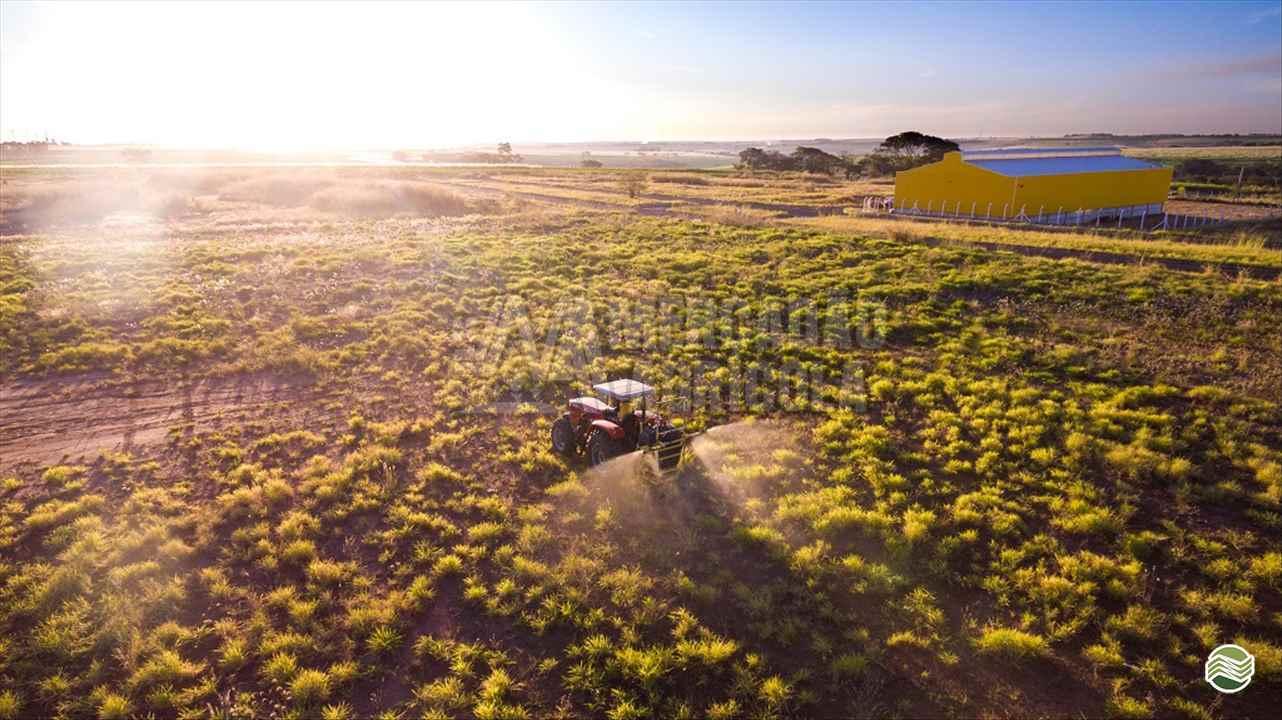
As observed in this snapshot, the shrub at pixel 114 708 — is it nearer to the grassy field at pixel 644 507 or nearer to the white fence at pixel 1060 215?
the grassy field at pixel 644 507

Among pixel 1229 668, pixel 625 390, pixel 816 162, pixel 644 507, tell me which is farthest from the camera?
pixel 816 162

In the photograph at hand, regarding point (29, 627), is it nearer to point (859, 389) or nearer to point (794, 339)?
point (859, 389)

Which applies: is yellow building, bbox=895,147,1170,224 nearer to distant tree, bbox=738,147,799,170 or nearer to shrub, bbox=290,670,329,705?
shrub, bbox=290,670,329,705

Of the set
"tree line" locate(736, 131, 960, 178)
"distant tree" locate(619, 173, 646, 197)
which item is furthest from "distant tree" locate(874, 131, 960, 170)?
"distant tree" locate(619, 173, 646, 197)

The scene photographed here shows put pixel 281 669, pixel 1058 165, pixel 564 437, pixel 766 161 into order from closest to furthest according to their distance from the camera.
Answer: pixel 281 669, pixel 564 437, pixel 1058 165, pixel 766 161

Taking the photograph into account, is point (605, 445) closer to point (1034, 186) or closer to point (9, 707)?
point (9, 707)

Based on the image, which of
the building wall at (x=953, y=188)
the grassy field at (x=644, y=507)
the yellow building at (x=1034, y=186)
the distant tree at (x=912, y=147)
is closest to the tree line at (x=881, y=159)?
the distant tree at (x=912, y=147)

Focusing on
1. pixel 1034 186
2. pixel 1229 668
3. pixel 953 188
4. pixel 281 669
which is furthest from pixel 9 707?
pixel 953 188
